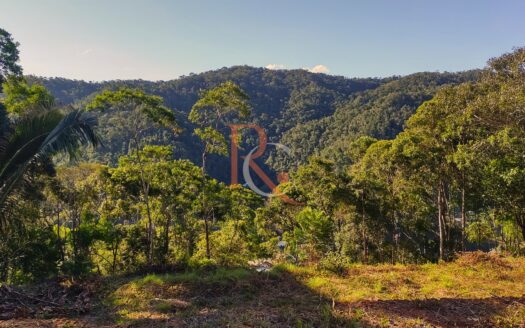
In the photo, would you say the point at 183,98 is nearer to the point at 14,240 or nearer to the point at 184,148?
the point at 184,148

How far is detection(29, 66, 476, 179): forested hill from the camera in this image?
8450 centimetres

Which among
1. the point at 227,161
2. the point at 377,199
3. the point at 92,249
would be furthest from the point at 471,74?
the point at 92,249

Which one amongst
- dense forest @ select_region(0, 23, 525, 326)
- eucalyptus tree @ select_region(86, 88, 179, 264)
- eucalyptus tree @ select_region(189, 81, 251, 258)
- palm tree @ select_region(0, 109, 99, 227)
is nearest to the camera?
palm tree @ select_region(0, 109, 99, 227)

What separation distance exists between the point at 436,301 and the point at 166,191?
14.0 meters

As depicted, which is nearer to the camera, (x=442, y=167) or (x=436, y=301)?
(x=436, y=301)

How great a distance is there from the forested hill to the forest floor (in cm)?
5127

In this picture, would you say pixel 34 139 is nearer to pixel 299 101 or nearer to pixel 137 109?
pixel 137 109

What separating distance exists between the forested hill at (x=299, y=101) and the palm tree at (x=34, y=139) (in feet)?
A: 167

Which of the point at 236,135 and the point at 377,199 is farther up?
the point at 236,135

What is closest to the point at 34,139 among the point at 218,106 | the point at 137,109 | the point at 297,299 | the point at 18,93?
the point at 297,299

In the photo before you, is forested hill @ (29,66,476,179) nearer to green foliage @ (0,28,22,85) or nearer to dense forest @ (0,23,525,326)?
dense forest @ (0,23,525,326)

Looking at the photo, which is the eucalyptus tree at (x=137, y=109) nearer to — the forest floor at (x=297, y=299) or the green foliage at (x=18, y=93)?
the green foliage at (x=18, y=93)

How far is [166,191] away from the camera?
712 inches

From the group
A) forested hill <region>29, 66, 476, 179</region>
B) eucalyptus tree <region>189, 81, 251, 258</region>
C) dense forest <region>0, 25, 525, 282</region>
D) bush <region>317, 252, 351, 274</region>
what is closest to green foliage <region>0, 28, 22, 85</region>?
dense forest <region>0, 25, 525, 282</region>
